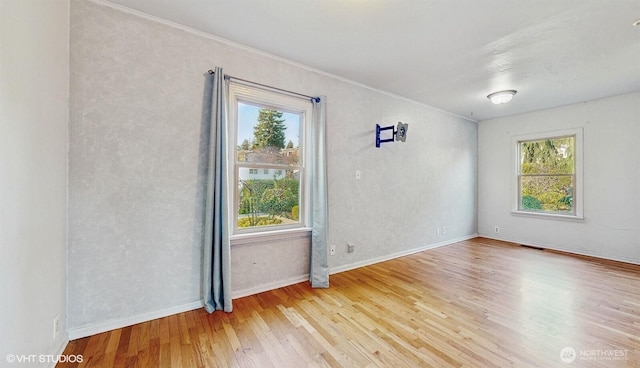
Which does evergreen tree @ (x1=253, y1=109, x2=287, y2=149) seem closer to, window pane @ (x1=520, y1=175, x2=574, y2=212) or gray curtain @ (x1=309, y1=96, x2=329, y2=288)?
gray curtain @ (x1=309, y1=96, x2=329, y2=288)

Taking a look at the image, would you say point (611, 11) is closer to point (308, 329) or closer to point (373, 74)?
point (373, 74)

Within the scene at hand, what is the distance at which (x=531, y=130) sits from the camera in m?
4.85

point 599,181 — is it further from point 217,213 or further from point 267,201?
point 217,213

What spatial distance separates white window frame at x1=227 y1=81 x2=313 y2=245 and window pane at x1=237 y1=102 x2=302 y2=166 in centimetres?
6

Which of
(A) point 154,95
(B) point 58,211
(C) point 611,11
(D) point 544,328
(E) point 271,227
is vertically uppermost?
(C) point 611,11

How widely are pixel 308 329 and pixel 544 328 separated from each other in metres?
1.96

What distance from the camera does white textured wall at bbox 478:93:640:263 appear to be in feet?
12.6

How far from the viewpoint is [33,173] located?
1.40 m

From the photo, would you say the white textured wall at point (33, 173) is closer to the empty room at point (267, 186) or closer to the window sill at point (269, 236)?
the empty room at point (267, 186)

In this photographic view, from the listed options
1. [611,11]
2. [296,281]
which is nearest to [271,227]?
[296,281]

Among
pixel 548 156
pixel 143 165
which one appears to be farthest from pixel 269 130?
pixel 548 156

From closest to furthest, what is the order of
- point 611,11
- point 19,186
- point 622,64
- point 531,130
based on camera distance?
point 19,186, point 611,11, point 622,64, point 531,130

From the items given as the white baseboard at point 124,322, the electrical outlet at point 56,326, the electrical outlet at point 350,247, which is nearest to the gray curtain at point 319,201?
the electrical outlet at point 350,247

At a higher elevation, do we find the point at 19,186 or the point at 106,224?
the point at 19,186
